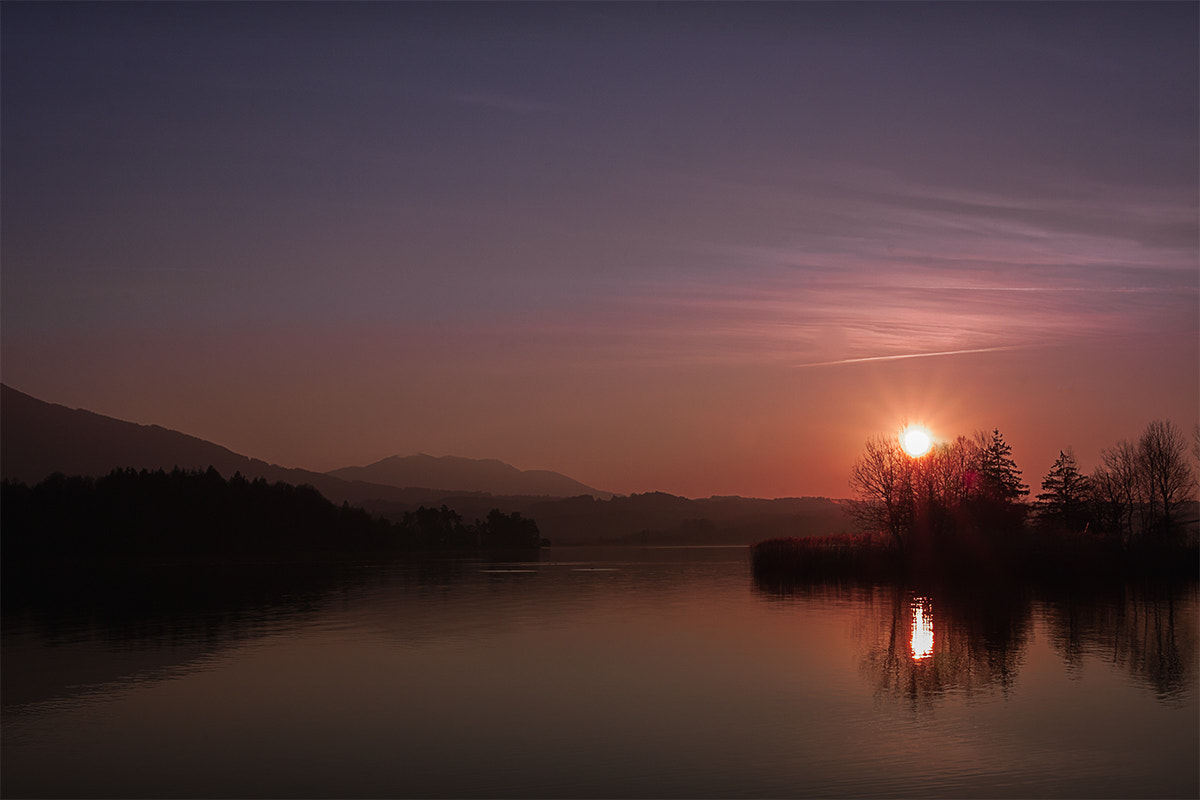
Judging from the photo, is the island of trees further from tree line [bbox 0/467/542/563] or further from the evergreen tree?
tree line [bbox 0/467/542/563]

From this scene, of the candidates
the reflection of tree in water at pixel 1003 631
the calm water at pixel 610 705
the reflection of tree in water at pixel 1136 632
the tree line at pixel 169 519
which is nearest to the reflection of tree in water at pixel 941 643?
the reflection of tree in water at pixel 1003 631

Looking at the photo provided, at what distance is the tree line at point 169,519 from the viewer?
128125 mm

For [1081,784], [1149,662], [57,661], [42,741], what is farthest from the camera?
[57,661]

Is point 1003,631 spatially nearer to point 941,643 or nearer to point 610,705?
point 941,643

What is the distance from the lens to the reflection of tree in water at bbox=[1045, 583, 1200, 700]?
2581 cm

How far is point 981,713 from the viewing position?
20516 millimetres

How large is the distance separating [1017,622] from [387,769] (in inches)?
1125

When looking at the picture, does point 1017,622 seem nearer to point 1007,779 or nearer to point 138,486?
point 1007,779

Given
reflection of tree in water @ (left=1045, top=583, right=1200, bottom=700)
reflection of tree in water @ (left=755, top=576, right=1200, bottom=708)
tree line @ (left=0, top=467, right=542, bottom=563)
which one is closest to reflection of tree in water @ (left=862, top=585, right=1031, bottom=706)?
reflection of tree in water @ (left=755, top=576, right=1200, bottom=708)

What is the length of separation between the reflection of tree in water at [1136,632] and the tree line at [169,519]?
393 ft

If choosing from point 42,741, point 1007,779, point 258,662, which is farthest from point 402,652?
point 1007,779

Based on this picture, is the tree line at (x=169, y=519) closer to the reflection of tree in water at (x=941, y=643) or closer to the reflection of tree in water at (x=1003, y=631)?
the reflection of tree in water at (x=1003, y=631)

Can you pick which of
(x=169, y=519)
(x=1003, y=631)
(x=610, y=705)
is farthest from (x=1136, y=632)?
(x=169, y=519)

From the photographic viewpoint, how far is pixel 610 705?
21953 mm
